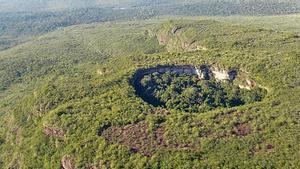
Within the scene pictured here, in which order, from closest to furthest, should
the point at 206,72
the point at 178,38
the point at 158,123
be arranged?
1. the point at 158,123
2. the point at 206,72
3. the point at 178,38

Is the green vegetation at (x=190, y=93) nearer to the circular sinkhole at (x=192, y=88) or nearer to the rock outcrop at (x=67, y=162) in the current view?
the circular sinkhole at (x=192, y=88)

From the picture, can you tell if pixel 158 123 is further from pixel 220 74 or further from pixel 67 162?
pixel 220 74

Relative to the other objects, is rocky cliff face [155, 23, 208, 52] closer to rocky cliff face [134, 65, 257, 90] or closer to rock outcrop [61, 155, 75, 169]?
rocky cliff face [134, 65, 257, 90]

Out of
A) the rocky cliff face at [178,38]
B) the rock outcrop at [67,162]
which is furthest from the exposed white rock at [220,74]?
the rocky cliff face at [178,38]

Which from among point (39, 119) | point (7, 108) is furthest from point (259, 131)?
point (7, 108)

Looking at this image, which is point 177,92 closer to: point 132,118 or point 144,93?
point 144,93

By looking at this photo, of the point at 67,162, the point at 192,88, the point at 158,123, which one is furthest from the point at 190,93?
the point at 67,162

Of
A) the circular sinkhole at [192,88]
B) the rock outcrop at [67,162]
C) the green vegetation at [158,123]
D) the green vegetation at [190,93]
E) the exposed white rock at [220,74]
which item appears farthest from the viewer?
the exposed white rock at [220,74]

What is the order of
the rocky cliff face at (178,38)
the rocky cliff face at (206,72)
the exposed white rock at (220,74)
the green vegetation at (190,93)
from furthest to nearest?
1. the rocky cliff face at (178,38)
2. the exposed white rock at (220,74)
3. the rocky cliff face at (206,72)
4. the green vegetation at (190,93)

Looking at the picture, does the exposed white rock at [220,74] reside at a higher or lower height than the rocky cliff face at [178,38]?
higher
